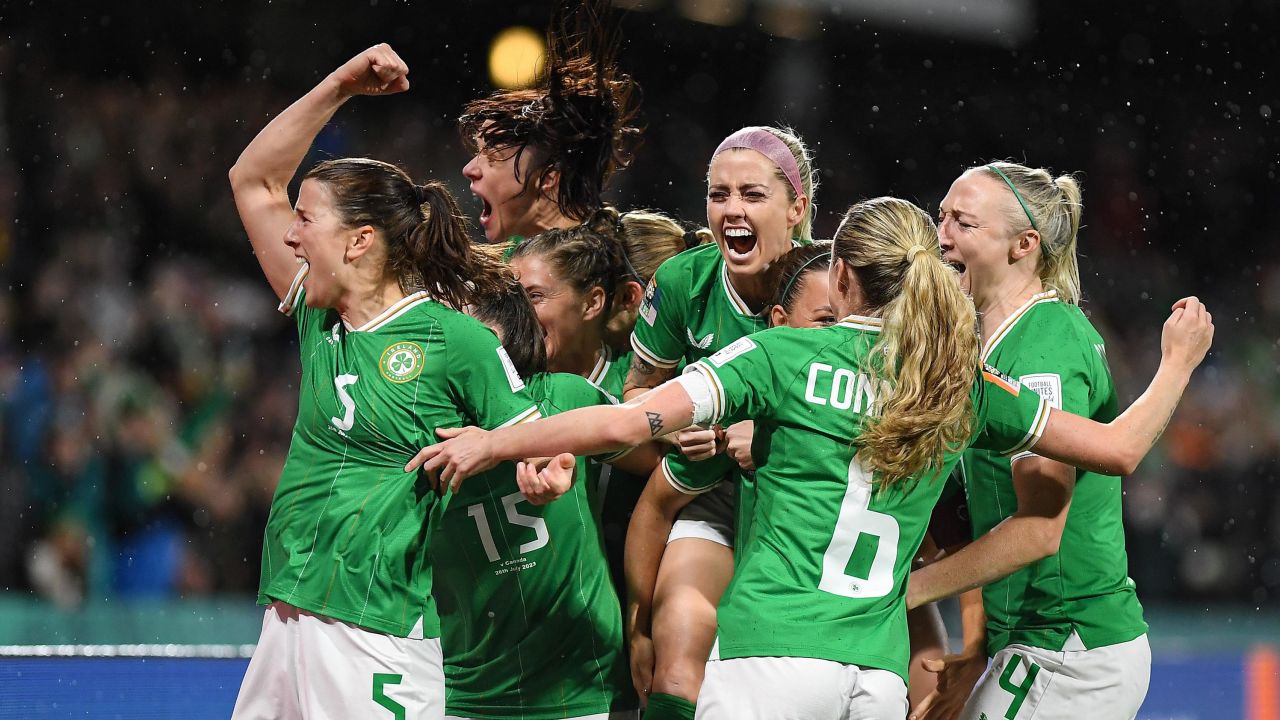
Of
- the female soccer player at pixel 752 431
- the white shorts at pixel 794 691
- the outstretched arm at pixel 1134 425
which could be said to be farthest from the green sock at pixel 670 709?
the outstretched arm at pixel 1134 425

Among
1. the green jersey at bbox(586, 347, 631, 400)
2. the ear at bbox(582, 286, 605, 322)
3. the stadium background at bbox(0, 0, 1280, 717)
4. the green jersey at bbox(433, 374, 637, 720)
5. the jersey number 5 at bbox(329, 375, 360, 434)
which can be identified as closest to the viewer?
the jersey number 5 at bbox(329, 375, 360, 434)

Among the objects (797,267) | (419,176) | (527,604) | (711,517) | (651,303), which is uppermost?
(419,176)

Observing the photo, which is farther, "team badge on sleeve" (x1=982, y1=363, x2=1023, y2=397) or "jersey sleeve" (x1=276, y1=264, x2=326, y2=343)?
→ "jersey sleeve" (x1=276, y1=264, x2=326, y2=343)

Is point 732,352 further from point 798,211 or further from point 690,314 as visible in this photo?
point 798,211

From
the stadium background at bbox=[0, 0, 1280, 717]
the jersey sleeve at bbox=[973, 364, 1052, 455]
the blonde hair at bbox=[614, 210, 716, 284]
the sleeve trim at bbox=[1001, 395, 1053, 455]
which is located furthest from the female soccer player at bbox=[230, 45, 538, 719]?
the stadium background at bbox=[0, 0, 1280, 717]

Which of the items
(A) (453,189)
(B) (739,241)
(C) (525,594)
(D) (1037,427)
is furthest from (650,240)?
(A) (453,189)

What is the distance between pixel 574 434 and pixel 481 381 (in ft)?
1.49

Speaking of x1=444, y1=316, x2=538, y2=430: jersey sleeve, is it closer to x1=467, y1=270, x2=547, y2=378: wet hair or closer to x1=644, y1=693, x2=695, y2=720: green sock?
x1=467, y1=270, x2=547, y2=378: wet hair

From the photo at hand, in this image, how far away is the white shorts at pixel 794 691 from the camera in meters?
2.87

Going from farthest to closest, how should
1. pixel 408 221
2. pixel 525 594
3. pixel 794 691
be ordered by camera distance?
1. pixel 525 594
2. pixel 408 221
3. pixel 794 691

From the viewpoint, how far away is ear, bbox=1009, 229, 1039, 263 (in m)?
3.78

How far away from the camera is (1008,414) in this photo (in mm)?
3209

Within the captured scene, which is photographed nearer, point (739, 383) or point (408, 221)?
point (739, 383)

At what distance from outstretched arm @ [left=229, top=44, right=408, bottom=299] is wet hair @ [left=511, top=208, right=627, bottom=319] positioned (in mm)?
955
